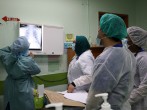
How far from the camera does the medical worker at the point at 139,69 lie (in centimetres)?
163

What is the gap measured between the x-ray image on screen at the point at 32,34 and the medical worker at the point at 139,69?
1.50 metres

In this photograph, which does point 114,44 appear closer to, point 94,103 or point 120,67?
point 120,67

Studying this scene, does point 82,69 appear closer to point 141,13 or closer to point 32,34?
point 32,34

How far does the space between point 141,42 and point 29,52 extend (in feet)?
5.29

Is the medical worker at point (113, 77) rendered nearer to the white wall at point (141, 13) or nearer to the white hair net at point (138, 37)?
the white hair net at point (138, 37)

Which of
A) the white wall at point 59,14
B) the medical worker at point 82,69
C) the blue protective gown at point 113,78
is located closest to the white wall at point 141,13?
the white wall at point 59,14

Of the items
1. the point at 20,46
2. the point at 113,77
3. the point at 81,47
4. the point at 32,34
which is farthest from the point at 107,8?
the point at 113,77

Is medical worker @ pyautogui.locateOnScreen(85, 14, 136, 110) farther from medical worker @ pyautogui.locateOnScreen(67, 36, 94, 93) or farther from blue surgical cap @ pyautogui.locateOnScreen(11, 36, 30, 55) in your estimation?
blue surgical cap @ pyautogui.locateOnScreen(11, 36, 30, 55)

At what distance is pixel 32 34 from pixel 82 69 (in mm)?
1176

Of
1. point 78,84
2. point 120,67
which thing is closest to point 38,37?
point 78,84

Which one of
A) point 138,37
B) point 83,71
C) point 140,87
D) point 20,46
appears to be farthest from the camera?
point 20,46

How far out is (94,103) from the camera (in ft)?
3.68

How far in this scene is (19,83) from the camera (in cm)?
248

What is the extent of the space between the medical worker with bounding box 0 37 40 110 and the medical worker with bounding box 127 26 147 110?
1.30 metres
